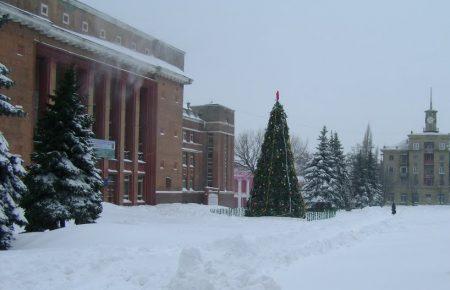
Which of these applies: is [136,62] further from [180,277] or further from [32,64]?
[180,277]

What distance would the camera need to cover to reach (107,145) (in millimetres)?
45125

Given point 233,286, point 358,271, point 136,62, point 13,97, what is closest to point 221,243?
point 358,271

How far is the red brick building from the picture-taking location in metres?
36.1

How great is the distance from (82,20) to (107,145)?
10287 mm

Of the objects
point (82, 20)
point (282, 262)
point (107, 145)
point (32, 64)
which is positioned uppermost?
point (82, 20)

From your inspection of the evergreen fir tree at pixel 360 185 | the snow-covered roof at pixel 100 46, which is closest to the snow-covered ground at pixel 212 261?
the snow-covered roof at pixel 100 46

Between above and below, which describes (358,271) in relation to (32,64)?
below

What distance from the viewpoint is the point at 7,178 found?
15.9 m

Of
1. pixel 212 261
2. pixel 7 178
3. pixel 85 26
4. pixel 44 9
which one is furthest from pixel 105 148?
pixel 212 261

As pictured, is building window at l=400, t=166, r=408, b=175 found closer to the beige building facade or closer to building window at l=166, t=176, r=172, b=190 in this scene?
the beige building facade

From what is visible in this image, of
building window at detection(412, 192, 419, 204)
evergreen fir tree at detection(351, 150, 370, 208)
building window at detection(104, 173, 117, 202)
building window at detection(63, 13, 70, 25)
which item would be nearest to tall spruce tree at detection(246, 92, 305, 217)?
building window at detection(104, 173, 117, 202)

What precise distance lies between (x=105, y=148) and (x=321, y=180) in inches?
706

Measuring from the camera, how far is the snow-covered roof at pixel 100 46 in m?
35.8

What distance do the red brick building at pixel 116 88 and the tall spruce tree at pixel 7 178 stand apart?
19337mm
